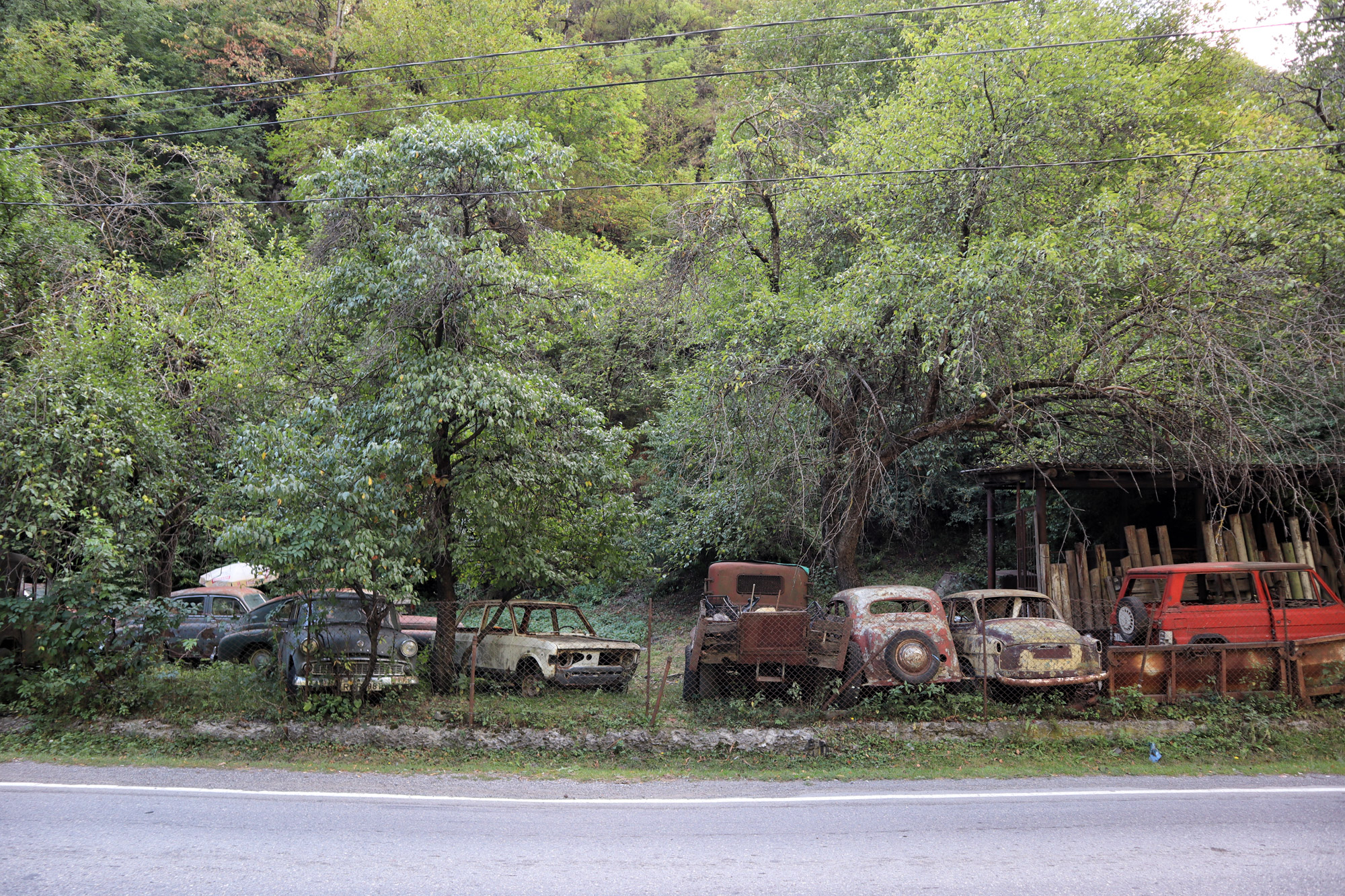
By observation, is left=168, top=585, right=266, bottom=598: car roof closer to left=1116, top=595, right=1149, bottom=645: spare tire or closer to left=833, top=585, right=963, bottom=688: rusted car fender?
left=833, top=585, right=963, bottom=688: rusted car fender

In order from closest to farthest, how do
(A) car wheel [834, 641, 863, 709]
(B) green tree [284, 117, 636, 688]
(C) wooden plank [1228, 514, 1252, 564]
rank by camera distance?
(A) car wheel [834, 641, 863, 709] → (B) green tree [284, 117, 636, 688] → (C) wooden plank [1228, 514, 1252, 564]

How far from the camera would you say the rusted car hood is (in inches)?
387

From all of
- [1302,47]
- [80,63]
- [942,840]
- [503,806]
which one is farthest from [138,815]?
[80,63]

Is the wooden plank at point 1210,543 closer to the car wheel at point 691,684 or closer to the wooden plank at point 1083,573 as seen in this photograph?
the wooden plank at point 1083,573

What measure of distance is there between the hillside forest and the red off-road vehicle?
1551mm

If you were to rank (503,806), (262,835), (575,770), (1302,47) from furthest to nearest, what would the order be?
1. (1302,47)
2. (575,770)
3. (503,806)
4. (262,835)

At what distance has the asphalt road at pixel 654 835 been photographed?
539 centimetres

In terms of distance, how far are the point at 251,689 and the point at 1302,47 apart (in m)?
22.7

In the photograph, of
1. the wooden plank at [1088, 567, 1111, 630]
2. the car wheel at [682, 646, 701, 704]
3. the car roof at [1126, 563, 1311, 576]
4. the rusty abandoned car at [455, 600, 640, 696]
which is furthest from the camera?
the wooden plank at [1088, 567, 1111, 630]

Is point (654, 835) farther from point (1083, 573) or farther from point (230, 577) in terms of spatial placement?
point (230, 577)

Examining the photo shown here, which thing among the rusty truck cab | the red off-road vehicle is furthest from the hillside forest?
the red off-road vehicle

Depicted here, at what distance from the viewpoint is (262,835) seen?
6352 mm

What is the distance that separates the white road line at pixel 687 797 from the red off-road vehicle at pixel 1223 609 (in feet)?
8.40

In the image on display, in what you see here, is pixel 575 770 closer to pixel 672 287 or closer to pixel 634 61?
pixel 672 287
